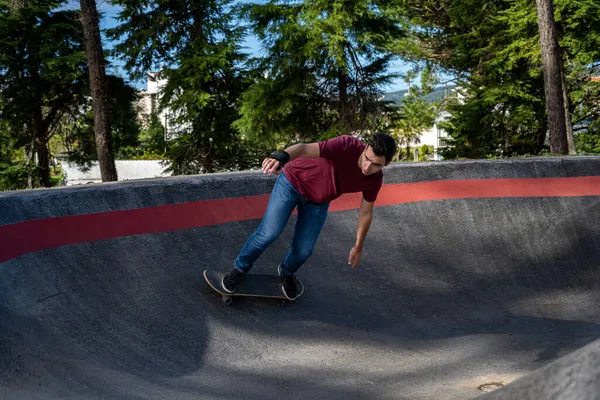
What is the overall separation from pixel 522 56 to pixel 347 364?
74.8 ft

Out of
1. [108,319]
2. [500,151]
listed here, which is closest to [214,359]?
[108,319]

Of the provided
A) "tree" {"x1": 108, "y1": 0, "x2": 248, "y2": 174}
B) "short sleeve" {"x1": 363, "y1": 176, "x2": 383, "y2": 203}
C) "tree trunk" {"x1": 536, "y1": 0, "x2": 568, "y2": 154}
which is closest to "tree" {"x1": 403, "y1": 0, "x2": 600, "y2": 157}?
"tree trunk" {"x1": 536, "y1": 0, "x2": 568, "y2": 154}

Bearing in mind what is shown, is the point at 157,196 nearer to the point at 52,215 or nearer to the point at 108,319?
the point at 52,215

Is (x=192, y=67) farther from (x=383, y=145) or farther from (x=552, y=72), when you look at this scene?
(x=383, y=145)

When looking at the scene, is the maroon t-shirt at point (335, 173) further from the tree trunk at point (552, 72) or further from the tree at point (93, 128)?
the tree at point (93, 128)

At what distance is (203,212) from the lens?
6922 mm

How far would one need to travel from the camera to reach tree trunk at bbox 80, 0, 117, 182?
59.1ft

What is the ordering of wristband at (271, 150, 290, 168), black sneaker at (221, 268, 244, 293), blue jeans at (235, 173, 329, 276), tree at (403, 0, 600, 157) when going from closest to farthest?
wristband at (271, 150, 290, 168) < blue jeans at (235, 173, 329, 276) < black sneaker at (221, 268, 244, 293) < tree at (403, 0, 600, 157)

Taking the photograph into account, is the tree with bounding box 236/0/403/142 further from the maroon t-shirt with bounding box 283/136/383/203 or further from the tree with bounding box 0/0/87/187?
the maroon t-shirt with bounding box 283/136/383/203

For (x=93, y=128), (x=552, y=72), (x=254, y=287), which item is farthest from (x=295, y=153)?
(x=93, y=128)

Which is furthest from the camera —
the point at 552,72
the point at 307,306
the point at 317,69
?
the point at 317,69

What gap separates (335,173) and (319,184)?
0.18 metres

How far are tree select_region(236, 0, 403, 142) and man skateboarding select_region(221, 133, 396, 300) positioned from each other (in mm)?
19388

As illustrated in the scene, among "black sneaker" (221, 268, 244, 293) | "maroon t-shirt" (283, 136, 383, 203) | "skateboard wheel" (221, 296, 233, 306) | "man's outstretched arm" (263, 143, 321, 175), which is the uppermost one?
"man's outstretched arm" (263, 143, 321, 175)
